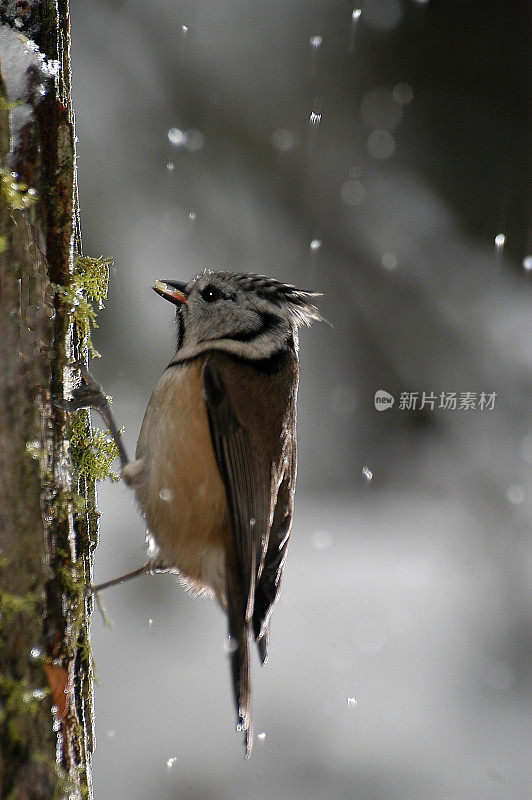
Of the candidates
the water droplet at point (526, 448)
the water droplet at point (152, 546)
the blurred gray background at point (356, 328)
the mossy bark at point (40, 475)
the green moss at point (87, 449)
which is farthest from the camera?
the water droplet at point (526, 448)

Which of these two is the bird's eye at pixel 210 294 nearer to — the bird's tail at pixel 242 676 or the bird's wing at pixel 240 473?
the bird's wing at pixel 240 473

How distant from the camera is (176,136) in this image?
14.7 ft

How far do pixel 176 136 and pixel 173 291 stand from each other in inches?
94.0

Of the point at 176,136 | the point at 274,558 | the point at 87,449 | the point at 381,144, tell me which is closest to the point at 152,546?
the point at 274,558

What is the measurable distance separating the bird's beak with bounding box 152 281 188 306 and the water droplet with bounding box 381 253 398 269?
2.54 meters

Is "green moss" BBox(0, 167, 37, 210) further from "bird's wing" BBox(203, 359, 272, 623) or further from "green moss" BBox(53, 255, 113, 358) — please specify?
"bird's wing" BBox(203, 359, 272, 623)

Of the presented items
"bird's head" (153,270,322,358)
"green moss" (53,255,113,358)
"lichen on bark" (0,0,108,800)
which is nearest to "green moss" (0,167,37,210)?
"lichen on bark" (0,0,108,800)

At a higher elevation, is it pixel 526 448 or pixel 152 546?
pixel 152 546

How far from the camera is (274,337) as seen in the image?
2.42 m

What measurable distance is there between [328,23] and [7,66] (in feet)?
14.3

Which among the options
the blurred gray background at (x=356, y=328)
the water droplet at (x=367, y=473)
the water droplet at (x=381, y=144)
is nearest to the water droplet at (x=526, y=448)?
the blurred gray background at (x=356, y=328)

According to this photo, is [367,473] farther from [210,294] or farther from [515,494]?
[210,294]

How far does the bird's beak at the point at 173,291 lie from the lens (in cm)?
246

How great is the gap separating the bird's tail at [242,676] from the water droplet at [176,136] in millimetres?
3506
